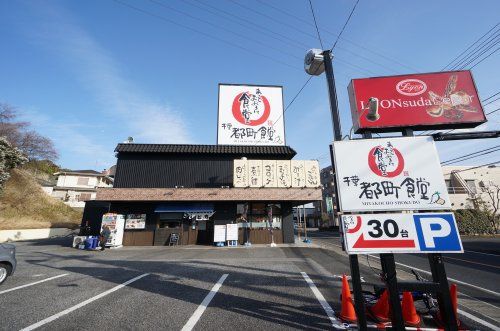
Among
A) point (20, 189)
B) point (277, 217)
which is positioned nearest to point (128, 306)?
point (277, 217)

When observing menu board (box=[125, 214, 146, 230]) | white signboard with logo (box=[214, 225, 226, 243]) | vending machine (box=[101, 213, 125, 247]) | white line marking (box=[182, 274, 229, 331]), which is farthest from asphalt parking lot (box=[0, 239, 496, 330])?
menu board (box=[125, 214, 146, 230])

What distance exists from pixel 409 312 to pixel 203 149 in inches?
720

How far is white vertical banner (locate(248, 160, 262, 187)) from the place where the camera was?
18453 millimetres

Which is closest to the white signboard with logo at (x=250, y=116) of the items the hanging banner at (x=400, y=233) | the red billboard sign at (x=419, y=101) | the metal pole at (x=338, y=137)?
the metal pole at (x=338, y=137)

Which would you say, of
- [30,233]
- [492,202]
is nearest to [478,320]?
[30,233]

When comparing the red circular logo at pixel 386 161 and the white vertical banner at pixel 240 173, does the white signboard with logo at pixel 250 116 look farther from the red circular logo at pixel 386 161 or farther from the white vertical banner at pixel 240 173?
the red circular logo at pixel 386 161

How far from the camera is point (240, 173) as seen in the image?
18562mm

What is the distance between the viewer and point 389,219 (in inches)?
163

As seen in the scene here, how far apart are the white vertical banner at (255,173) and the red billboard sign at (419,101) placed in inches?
530

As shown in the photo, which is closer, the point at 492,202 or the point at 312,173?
the point at 312,173

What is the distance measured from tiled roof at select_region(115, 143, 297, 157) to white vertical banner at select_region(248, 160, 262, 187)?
2.12 meters

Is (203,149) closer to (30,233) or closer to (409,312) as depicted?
(409,312)

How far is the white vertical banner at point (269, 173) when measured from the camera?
18531mm

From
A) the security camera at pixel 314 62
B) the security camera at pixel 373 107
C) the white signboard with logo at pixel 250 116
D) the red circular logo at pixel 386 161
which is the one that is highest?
the white signboard with logo at pixel 250 116
